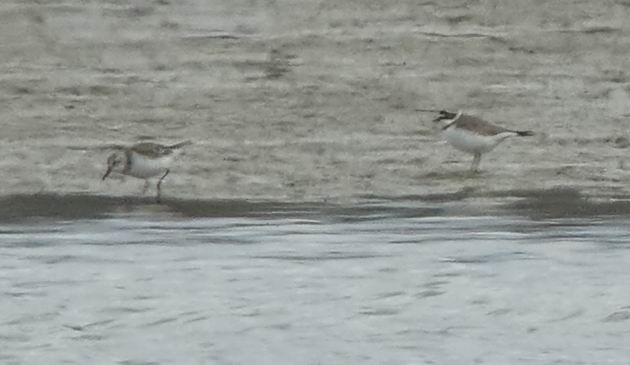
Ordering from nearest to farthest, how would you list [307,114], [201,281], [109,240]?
[201,281]
[109,240]
[307,114]

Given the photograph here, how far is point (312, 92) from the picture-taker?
48.7ft

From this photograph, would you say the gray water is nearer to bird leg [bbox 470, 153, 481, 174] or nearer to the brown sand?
the brown sand

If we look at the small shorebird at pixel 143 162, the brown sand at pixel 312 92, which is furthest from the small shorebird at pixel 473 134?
the small shorebird at pixel 143 162

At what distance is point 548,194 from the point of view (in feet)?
42.0

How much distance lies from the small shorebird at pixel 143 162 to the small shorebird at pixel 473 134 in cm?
168

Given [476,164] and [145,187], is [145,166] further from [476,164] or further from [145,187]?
[476,164]

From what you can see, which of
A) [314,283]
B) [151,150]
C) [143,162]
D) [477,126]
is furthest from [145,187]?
[314,283]

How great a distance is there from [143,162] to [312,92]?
8.08 feet

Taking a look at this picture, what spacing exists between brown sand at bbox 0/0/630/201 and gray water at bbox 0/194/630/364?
2.14 ft

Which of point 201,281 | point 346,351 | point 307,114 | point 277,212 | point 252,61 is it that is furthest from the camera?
point 252,61

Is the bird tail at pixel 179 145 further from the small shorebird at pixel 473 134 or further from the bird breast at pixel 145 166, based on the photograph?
the small shorebird at pixel 473 134

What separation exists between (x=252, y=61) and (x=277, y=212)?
3.44 meters

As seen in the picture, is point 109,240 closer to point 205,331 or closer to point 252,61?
point 205,331

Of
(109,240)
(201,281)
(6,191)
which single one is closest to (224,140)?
(6,191)
